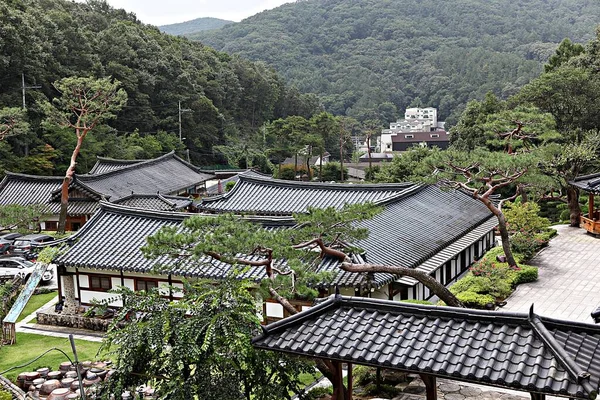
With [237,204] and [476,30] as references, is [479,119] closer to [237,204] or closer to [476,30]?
[237,204]

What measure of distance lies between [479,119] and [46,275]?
96.0 ft

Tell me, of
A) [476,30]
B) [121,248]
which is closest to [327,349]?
[121,248]

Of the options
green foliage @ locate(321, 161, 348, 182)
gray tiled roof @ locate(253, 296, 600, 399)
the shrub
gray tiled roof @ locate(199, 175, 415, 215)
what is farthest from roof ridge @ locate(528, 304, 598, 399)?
green foliage @ locate(321, 161, 348, 182)

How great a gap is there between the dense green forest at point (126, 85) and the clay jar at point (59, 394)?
798 inches

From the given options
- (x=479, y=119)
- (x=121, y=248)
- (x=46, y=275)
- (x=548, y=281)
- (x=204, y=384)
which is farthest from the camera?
(x=479, y=119)

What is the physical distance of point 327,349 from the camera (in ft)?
29.3

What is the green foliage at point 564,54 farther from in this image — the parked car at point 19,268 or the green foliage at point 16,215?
the parked car at point 19,268

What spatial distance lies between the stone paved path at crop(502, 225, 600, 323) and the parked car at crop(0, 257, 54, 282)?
57.3 feet

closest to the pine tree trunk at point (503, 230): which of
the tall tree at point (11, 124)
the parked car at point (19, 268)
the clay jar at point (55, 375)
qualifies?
the clay jar at point (55, 375)

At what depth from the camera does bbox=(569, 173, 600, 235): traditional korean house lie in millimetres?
27891

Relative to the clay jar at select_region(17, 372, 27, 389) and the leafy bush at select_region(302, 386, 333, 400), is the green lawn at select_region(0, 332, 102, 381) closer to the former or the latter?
the clay jar at select_region(17, 372, 27, 389)

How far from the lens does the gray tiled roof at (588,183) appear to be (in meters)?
27.5

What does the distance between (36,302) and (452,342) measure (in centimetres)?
1884

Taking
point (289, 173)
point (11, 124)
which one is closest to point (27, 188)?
point (11, 124)
